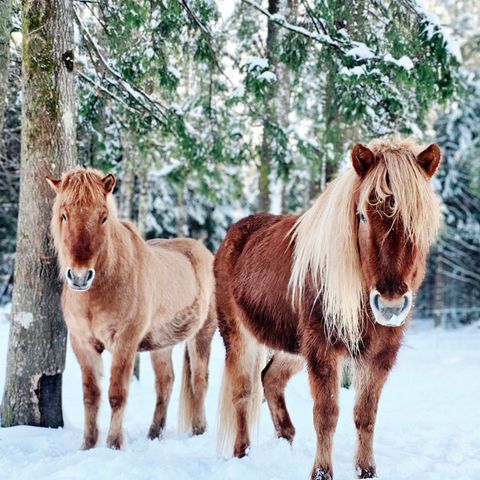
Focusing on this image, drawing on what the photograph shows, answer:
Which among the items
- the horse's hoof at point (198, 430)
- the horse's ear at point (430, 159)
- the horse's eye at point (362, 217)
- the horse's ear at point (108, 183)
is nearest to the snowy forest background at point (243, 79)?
the horse's ear at point (108, 183)

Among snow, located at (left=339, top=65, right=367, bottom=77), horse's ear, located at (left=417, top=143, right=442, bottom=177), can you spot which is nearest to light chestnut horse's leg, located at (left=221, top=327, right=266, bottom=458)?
horse's ear, located at (left=417, top=143, right=442, bottom=177)

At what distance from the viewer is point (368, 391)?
399cm

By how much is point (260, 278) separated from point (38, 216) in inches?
80.6

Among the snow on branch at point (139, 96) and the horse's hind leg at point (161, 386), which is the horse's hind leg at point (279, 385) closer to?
the horse's hind leg at point (161, 386)

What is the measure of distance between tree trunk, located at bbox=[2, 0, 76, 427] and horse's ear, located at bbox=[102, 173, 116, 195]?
0.69 metres

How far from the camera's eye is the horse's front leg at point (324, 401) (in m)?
3.82

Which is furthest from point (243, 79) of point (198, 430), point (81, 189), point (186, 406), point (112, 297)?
point (198, 430)

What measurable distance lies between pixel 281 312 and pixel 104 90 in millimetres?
3819

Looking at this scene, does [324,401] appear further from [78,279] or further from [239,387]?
[78,279]

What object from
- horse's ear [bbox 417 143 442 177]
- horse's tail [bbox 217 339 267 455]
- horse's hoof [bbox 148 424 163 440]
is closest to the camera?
horse's ear [bbox 417 143 442 177]

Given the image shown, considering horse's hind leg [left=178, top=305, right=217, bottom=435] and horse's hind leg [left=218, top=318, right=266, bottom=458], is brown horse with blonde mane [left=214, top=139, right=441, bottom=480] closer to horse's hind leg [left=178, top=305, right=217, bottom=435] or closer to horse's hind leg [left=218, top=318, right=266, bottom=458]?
horse's hind leg [left=218, top=318, right=266, bottom=458]

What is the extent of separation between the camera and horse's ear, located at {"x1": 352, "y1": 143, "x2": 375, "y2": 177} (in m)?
3.67

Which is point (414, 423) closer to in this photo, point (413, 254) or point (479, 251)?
point (413, 254)

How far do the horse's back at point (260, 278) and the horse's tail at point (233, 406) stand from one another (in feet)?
1.28
